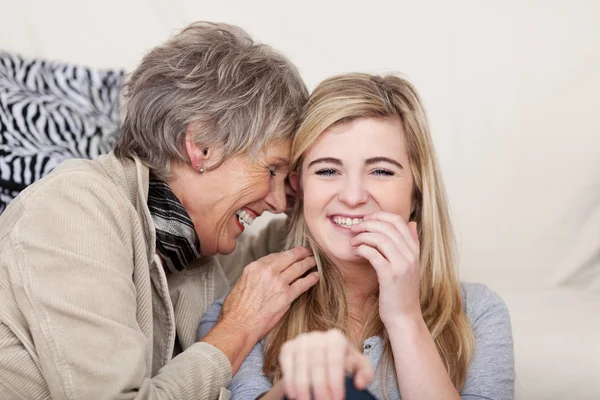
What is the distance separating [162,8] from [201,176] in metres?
0.99

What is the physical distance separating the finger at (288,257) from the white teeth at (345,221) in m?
0.20

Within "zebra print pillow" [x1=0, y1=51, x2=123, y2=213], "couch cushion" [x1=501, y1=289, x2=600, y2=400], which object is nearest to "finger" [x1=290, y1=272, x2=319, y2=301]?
"couch cushion" [x1=501, y1=289, x2=600, y2=400]

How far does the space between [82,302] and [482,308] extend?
85 centimetres

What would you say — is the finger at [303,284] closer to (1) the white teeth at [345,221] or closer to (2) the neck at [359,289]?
(2) the neck at [359,289]

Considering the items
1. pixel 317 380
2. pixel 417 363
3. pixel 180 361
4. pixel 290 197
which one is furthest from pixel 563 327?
pixel 317 380

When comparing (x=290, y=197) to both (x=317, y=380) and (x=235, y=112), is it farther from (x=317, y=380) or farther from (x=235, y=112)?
(x=317, y=380)

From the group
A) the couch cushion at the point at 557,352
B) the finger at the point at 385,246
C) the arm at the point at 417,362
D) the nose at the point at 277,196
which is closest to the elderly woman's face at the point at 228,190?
the nose at the point at 277,196

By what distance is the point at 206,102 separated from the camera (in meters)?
1.71

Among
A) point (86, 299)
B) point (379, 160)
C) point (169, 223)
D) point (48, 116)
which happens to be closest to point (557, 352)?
point (379, 160)

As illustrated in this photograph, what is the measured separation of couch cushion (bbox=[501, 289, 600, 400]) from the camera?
6.06 feet

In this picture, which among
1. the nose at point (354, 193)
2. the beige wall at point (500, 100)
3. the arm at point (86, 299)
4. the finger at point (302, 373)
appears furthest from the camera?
the beige wall at point (500, 100)

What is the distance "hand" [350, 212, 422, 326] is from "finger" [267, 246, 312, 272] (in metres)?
0.27

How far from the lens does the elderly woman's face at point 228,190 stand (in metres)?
1.75

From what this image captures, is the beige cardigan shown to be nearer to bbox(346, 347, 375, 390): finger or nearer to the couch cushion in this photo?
bbox(346, 347, 375, 390): finger
